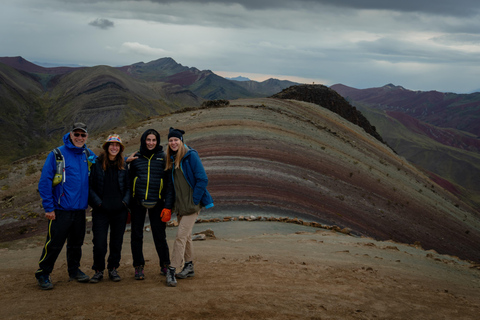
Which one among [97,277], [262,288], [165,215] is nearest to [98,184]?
[165,215]

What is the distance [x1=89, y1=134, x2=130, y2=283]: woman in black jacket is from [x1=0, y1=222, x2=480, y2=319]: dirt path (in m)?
0.64

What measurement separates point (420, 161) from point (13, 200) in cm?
13946

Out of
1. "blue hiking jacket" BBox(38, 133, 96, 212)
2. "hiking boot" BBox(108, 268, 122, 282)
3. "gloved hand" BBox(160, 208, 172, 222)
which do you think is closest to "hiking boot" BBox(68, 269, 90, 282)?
"hiking boot" BBox(108, 268, 122, 282)

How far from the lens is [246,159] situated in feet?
63.1

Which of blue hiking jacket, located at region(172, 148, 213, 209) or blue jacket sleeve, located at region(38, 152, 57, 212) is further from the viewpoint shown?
blue hiking jacket, located at region(172, 148, 213, 209)

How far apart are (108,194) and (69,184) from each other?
0.58 metres

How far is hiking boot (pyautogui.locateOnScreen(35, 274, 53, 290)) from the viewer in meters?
5.73

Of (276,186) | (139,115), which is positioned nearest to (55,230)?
(276,186)

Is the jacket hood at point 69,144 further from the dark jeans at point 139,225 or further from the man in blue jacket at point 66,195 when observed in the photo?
the dark jeans at point 139,225

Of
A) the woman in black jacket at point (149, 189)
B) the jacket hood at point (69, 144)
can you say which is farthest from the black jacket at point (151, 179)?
the jacket hood at point (69, 144)

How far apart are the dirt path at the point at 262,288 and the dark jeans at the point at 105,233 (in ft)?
1.17

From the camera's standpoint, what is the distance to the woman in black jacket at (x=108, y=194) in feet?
19.5

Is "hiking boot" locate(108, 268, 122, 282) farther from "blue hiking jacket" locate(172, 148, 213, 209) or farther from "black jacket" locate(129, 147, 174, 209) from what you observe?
"blue hiking jacket" locate(172, 148, 213, 209)

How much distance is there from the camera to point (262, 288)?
588 centimetres
